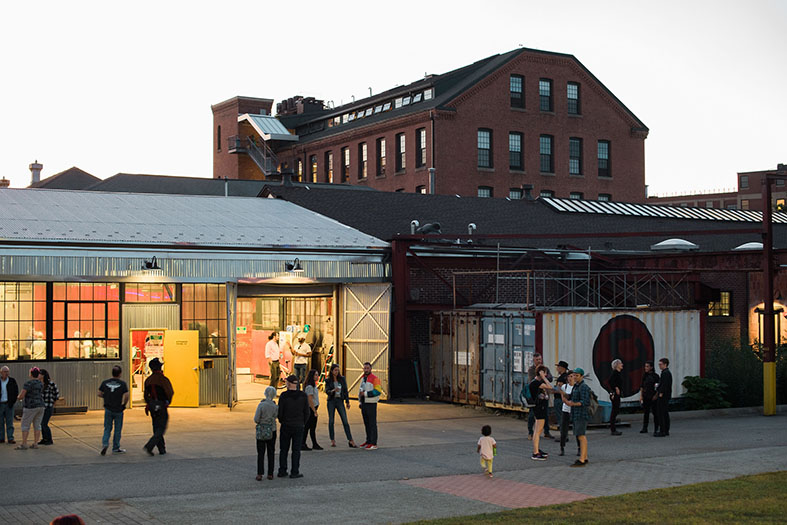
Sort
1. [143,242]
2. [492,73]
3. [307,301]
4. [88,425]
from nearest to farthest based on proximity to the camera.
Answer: [88,425] → [143,242] → [307,301] → [492,73]

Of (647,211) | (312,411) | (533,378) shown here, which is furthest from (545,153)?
(312,411)

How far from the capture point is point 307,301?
2983cm

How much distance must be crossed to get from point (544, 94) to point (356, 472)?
5329 cm

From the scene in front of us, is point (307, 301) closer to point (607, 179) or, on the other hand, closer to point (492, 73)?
point (492, 73)

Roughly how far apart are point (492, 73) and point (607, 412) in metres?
43.5

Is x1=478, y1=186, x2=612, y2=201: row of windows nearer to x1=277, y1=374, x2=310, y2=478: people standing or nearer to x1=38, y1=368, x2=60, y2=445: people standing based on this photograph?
x1=38, y1=368, x2=60, y2=445: people standing

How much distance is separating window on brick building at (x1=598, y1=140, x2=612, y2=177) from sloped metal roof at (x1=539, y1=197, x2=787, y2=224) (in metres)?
15.5

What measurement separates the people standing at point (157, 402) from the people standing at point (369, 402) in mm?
3560

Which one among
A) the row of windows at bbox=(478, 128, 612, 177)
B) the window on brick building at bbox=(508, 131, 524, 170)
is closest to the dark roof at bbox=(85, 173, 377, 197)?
the row of windows at bbox=(478, 128, 612, 177)

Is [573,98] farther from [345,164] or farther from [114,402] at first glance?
[114,402]

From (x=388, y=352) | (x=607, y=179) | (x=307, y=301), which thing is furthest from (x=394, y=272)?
(x=607, y=179)

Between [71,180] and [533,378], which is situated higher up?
[71,180]

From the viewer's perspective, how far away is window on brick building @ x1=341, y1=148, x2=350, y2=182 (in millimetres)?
71438

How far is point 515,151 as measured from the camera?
64.8m
